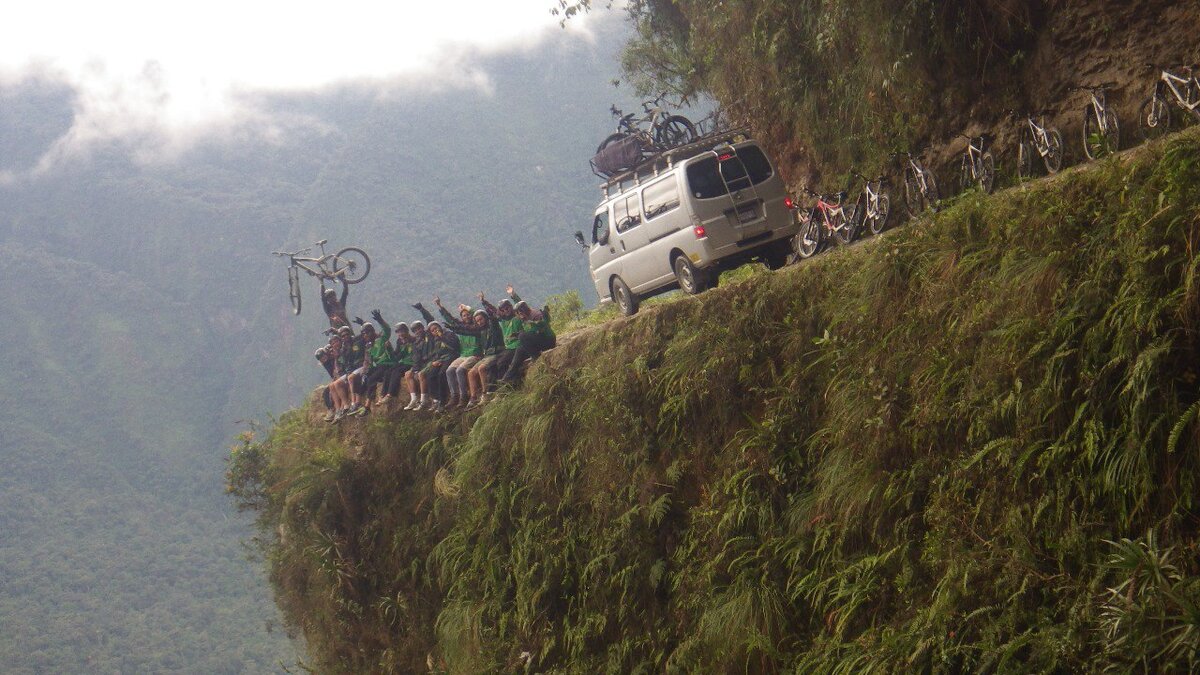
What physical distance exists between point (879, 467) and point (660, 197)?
798 centimetres

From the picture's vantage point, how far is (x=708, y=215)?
50.6ft

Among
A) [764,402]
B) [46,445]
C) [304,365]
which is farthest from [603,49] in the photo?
[764,402]

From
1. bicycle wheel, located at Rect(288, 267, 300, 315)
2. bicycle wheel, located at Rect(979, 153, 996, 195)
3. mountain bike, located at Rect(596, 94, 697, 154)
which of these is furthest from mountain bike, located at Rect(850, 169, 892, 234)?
bicycle wheel, located at Rect(288, 267, 300, 315)

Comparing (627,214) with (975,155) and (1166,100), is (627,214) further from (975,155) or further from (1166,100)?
(1166,100)

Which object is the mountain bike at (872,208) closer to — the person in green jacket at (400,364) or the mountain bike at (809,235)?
the mountain bike at (809,235)

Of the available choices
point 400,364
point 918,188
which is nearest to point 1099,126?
point 918,188

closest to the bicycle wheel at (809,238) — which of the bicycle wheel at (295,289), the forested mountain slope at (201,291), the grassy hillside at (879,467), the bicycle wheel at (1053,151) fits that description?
the grassy hillside at (879,467)

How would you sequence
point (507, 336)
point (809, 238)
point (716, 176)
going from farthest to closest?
point (507, 336)
point (716, 176)
point (809, 238)

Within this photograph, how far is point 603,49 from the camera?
129125mm

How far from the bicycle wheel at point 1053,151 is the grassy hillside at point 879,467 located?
2.40 m

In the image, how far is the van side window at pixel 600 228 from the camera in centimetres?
1800

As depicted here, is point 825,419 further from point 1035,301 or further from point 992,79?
point 992,79

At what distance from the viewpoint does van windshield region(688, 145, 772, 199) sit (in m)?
15.5

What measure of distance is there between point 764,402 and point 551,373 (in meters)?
4.35
